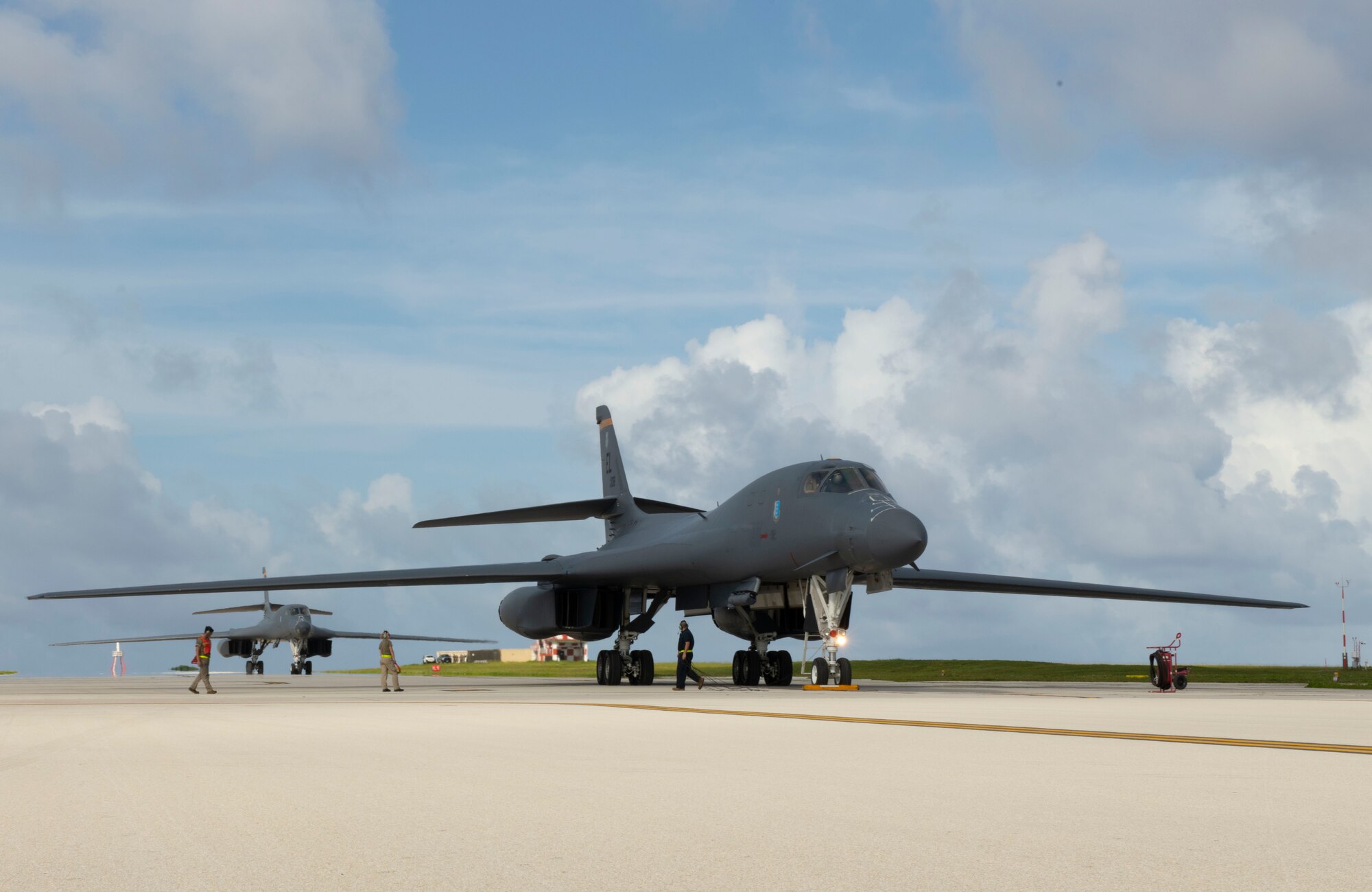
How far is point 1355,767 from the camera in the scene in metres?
8.00

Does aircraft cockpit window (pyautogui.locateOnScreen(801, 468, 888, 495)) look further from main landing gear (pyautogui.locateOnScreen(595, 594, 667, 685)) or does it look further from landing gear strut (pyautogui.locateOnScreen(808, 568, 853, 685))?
main landing gear (pyautogui.locateOnScreen(595, 594, 667, 685))

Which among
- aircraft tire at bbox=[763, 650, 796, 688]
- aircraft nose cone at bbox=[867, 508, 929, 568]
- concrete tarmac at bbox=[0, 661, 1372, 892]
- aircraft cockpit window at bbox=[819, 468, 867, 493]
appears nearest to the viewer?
concrete tarmac at bbox=[0, 661, 1372, 892]

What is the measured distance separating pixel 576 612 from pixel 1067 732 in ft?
61.1

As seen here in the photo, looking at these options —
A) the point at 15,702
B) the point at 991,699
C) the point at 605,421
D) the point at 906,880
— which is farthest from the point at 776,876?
the point at 605,421

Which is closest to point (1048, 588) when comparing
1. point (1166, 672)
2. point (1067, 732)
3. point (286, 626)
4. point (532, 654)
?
point (1166, 672)

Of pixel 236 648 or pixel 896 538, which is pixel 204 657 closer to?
pixel 896 538

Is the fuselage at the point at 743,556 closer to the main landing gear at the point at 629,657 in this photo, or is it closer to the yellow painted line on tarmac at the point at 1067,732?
the main landing gear at the point at 629,657

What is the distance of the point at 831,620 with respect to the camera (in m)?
22.1

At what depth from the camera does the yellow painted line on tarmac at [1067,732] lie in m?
9.70

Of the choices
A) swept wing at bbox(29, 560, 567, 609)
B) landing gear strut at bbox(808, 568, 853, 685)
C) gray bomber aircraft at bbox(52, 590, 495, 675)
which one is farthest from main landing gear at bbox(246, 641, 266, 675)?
landing gear strut at bbox(808, 568, 853, 685)

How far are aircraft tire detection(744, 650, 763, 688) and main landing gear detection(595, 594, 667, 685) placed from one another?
342 cm

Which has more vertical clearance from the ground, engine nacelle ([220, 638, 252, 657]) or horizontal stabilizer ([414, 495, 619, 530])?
horizontal stabilizer ([414, 495, 619, 530])

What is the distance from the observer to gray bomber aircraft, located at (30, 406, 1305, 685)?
21688mm

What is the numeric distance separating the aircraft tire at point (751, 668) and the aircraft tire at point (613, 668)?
420 centimetres
